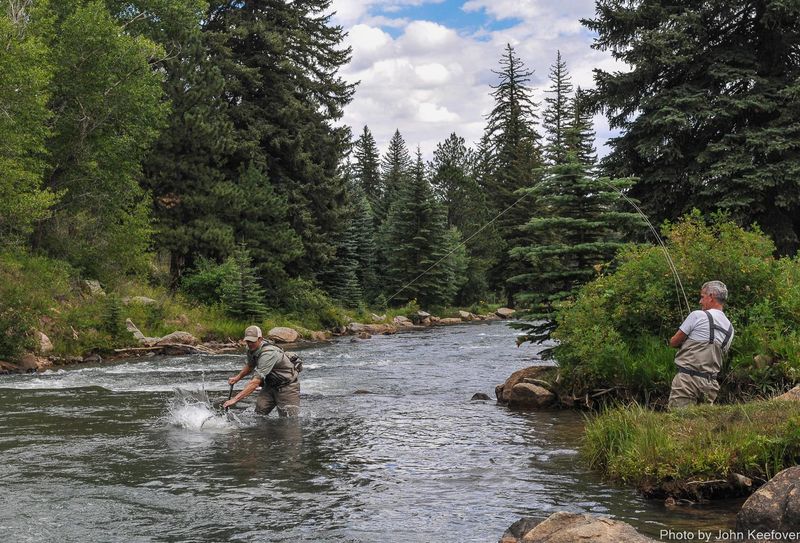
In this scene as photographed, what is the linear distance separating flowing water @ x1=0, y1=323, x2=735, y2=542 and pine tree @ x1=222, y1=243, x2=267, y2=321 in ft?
50.7

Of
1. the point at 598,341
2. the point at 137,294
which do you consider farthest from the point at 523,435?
the point at 137,294

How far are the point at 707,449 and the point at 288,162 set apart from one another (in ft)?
114

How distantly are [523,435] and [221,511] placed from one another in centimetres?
496

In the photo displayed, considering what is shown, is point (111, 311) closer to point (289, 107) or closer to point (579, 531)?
point (289, 107)

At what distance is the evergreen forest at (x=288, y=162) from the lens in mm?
17078

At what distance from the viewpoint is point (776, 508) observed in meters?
5.24

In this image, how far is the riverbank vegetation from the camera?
6.66 m

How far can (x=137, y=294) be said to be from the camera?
29828mm

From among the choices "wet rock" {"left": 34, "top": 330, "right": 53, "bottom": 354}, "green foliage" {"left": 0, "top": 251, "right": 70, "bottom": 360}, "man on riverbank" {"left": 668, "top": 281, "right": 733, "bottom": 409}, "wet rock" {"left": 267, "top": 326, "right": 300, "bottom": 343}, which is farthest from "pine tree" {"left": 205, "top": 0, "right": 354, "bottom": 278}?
"man on riverbank" {"left": 668, "top": 281, "right": 733, "bottom": 409}

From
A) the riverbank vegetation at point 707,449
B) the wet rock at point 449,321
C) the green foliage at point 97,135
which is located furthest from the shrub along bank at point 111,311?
the riverbank vegetation at point 707,449

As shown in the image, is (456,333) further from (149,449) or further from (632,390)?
(149,449)

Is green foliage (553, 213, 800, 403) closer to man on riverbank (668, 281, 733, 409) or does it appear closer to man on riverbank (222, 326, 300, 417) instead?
man on riverbank (668, 281, 733, 409)

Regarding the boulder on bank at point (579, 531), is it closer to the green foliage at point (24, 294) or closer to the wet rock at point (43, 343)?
the green foliage at point (24, 294)

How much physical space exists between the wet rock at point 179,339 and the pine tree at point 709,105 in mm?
15330
